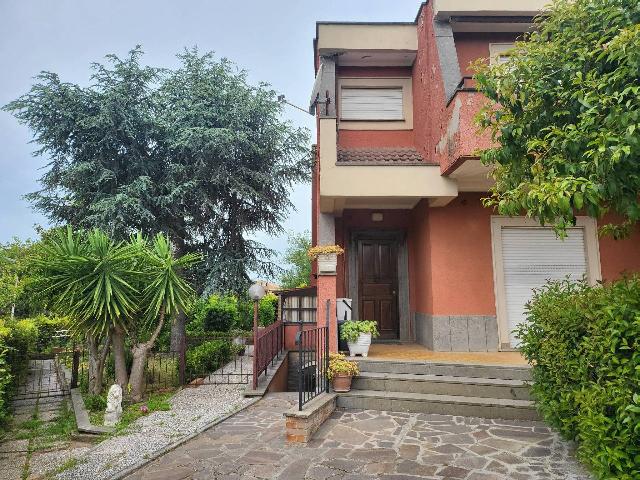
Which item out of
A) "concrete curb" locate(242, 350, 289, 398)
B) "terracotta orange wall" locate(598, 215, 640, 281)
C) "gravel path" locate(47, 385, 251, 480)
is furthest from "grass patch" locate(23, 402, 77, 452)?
"terracotta orange wall" locate(598, 215, 640, 281)

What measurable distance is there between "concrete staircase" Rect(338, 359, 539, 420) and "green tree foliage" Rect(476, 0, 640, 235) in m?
2.98

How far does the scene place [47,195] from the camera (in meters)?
12.5

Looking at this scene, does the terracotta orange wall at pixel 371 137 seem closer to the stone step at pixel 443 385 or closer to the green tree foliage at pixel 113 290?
the green tree foliage at pixel 113 290

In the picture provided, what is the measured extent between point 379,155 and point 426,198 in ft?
5.39

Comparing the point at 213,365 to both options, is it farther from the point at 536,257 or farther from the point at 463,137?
the point at 536,257

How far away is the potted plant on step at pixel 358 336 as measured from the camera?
6922 millimetres

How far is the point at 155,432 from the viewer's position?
5.38 metres

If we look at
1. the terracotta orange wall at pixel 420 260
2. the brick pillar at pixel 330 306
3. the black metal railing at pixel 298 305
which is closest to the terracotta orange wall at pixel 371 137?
the terracotta orange wall at pixel 420 260

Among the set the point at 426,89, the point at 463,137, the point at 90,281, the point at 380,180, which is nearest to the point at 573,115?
the point at 463,137

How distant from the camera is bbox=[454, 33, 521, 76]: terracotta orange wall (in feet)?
29.5

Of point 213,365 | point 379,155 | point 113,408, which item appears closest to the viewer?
A: point 113,408

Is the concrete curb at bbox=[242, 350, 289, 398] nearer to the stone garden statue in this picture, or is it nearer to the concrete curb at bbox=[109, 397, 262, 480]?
the concrete curb at bbox=[109, 397, 262, 480]

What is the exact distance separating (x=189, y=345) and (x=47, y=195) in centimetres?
688

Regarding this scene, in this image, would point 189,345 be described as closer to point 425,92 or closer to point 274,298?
point 274,298
